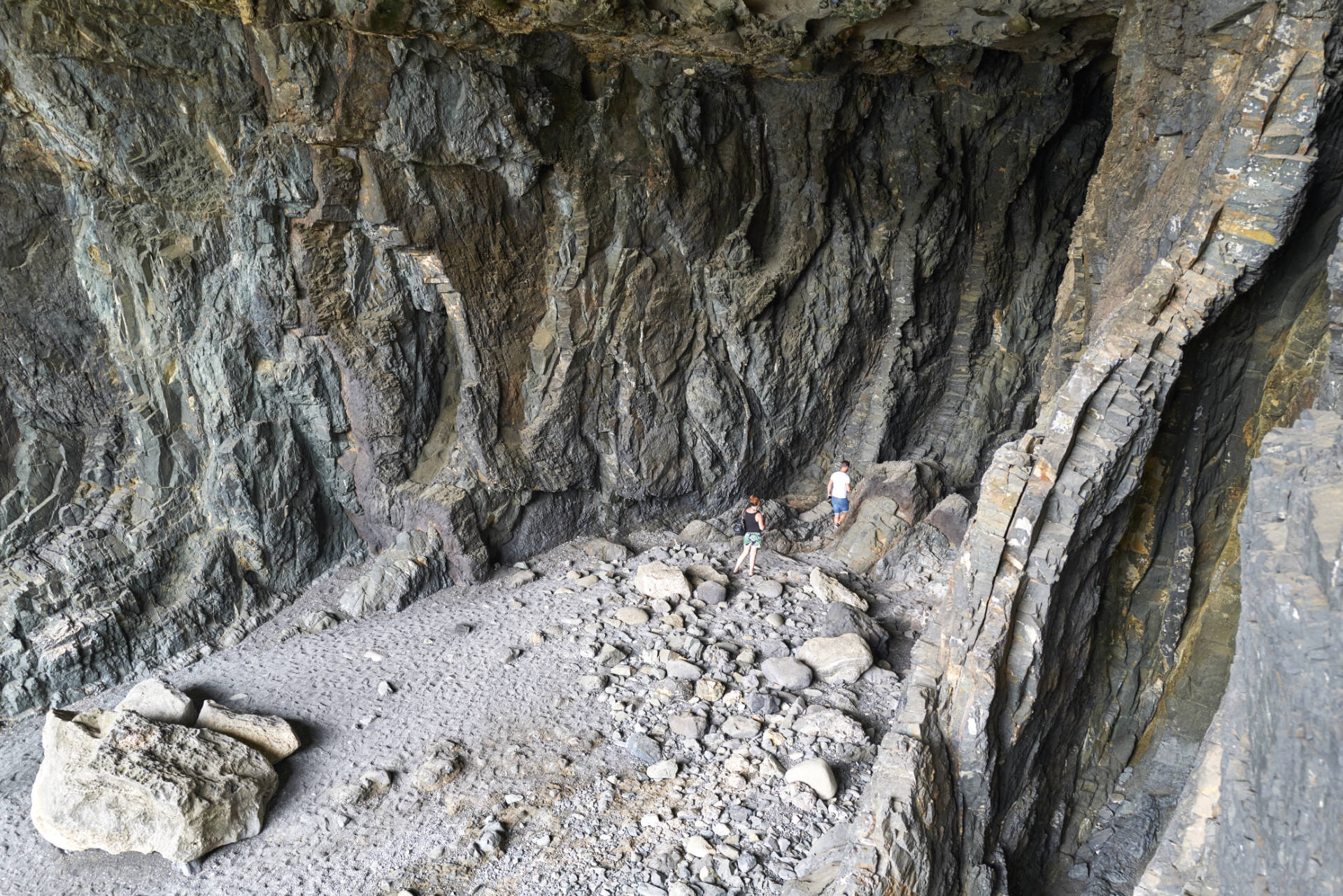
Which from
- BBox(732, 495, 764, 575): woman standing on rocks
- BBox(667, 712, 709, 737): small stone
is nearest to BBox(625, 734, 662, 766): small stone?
BBox(667, 712, 709, 737): small stone

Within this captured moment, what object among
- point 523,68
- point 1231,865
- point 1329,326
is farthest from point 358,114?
point 1231,865

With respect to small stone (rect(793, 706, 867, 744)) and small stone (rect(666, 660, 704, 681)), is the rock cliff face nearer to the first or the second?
small stone (rect(793, 706, 867, 744))

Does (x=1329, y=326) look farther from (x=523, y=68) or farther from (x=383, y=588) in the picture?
(x=383, y=588)

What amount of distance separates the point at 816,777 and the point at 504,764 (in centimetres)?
279

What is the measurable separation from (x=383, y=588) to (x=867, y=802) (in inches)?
284

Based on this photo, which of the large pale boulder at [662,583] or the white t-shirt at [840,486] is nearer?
the large pale boulder at [662,583]

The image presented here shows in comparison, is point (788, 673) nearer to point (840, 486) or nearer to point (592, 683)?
point (592, 683)

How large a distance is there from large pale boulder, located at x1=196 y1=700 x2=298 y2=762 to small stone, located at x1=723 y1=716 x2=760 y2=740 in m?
4.03

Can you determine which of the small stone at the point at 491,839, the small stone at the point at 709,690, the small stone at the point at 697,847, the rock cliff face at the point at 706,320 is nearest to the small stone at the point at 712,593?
the small stone at the point at 709,690

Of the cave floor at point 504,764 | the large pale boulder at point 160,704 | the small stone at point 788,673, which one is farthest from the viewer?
the small stone at point 788,673

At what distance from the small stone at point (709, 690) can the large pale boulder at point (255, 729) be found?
381cm

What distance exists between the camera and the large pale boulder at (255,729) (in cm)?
765

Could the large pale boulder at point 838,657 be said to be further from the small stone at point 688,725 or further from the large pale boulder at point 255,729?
the large pale boulder at point 255,729

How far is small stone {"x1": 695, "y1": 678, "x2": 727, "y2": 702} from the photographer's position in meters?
7.93
